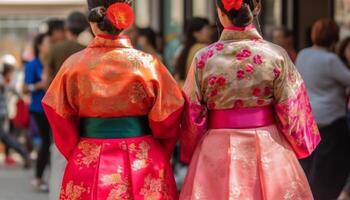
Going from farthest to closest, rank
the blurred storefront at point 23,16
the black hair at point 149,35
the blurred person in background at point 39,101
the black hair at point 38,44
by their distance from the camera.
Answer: the blurred storefront at point 23,16 < the black hair at point 38,44 < the black hair at point 149,35 < the blurred person in background at point 39,101

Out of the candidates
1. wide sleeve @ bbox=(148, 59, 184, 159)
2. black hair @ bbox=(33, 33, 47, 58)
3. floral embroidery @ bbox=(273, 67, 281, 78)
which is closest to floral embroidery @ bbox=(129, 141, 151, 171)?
wide sleeve @ bbox=(148, 59, 184, 159)

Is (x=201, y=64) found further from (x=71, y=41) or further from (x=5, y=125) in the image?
(x=5, y=125)

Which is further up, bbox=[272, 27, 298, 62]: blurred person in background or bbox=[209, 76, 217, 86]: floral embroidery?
bbox=[209, 76, 217, 86]: floral embroidery

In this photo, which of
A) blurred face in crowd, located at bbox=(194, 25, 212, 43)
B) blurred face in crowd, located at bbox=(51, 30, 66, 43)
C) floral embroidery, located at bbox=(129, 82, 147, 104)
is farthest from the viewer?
blurred face in crowd, located at bbox=(51, 30, 66, 43)

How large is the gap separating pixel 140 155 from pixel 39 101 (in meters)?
5.71

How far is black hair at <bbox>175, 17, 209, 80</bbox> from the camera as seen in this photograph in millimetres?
9969

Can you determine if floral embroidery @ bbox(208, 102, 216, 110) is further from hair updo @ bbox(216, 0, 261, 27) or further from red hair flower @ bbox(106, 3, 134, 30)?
red hair flower @ bbox(106, 3, 134, 30)

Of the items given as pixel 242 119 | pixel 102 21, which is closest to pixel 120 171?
pixel 242 119

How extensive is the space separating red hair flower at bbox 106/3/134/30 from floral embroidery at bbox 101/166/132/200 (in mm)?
805

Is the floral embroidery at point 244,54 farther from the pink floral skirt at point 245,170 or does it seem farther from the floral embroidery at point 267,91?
the pink floral skirt at point 245,170

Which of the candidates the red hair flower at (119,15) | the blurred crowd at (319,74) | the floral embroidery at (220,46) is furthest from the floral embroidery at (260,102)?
the blurred crowd at (319,74)

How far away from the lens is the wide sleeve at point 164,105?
19.3 ft

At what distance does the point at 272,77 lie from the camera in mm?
5914

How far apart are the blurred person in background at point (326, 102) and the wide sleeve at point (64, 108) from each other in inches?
108
